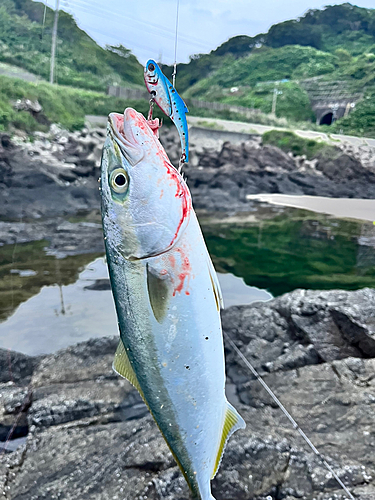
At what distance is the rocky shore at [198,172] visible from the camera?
10.2 meters

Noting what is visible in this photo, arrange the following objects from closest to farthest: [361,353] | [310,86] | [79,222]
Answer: [361,353] → [79,222] → [310,86]

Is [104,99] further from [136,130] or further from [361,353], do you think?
[136,130]

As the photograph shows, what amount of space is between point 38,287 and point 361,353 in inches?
181

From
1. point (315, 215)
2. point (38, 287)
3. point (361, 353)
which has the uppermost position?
point (315, 215)

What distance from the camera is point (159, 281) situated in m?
0.73

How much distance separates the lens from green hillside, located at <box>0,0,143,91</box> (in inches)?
476

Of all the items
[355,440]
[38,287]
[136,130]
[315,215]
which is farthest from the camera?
[315,215]

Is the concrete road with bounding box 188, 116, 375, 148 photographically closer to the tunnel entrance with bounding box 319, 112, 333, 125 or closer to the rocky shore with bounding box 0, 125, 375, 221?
the rocky shore with bounding box 0, 125, 375, 221

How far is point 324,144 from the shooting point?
1298cm

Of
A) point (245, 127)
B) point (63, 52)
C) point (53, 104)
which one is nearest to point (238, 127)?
point (245, 127)

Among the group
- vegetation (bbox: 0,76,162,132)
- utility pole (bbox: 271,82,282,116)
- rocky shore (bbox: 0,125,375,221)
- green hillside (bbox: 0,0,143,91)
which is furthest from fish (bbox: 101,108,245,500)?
utility pole (bbox: 271,82,282,116)

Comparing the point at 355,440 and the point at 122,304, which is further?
the point at 355,440

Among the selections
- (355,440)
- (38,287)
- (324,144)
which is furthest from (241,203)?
(355,440)

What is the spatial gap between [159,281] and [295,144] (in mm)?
13709
